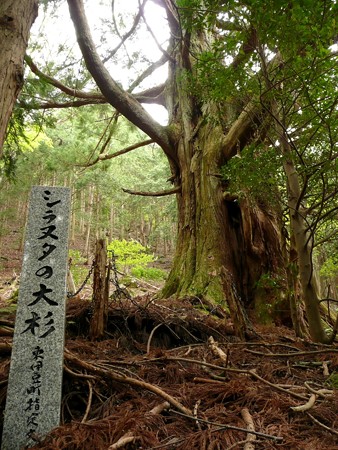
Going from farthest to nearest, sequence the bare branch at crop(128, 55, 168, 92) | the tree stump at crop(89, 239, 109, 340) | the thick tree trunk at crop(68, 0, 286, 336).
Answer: the bare branch at crop(128, 55, 168, 92)
the thick tree trunk at crop(68, 0, 286, 336)
the tree stump at crop(89, 239, 109, 340)

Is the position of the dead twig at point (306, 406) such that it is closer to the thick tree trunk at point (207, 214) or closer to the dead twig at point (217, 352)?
the dead twig at point (217, 352)

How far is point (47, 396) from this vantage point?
1861 mm

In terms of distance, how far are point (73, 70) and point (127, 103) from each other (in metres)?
1.70

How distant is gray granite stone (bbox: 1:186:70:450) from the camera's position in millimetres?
1811

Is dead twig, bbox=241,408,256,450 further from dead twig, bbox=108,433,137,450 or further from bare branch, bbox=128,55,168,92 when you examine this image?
bare branch, bbox=128,55,168,92

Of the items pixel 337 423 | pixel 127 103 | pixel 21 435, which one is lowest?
pixel 21 435

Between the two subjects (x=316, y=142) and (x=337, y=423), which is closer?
(x=337, y=423)

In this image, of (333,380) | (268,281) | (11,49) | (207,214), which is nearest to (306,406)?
(333,380)

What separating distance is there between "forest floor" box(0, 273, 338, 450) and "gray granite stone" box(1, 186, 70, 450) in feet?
0.48

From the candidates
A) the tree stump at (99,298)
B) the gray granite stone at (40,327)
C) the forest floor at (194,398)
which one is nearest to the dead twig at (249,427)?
the forest floor at (194,398)

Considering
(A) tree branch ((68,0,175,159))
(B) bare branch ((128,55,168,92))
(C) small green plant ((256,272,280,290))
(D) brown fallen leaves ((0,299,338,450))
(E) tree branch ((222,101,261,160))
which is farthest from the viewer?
(B) bare branch ((128,55,168,92))

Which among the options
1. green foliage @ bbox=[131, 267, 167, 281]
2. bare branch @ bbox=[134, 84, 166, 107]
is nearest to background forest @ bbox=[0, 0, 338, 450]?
bare branch @ bbox=[134, 84, 166, 107]

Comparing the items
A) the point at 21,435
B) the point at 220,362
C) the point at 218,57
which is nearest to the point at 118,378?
the point at 21,435

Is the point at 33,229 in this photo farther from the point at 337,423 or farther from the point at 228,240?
the point at 228,240
